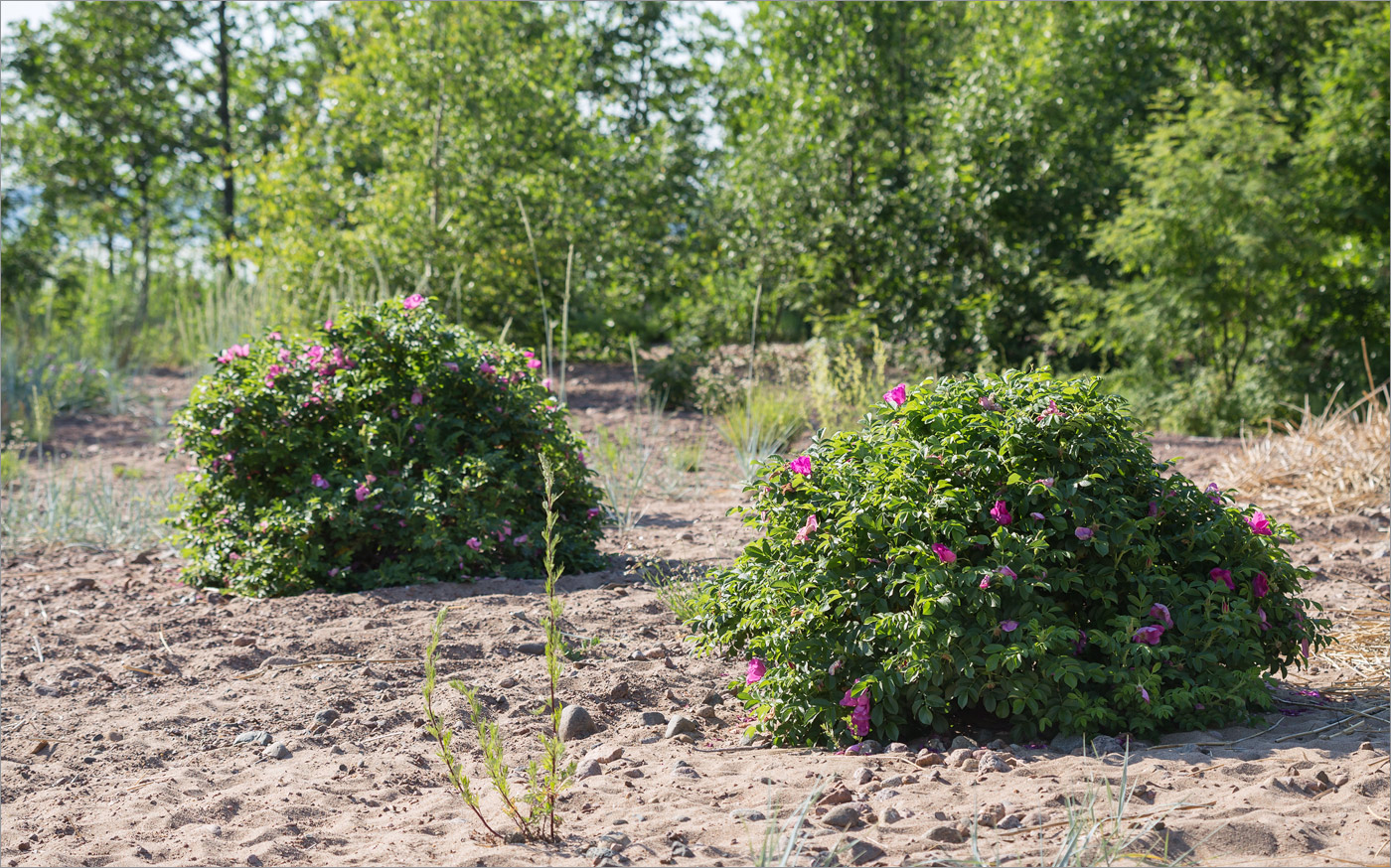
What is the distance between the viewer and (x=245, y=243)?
10305 millimetres

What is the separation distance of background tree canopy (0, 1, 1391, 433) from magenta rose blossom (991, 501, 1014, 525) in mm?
6553

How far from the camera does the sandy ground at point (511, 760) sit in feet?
6.38

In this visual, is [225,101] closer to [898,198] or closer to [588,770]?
[898,198]

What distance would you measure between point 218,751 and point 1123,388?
9.06 m

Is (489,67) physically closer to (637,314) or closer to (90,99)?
(637,314)

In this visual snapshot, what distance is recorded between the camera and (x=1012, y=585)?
93.8 inches

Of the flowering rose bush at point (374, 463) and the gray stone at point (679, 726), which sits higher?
the flowering rose bush at point (374, 463)

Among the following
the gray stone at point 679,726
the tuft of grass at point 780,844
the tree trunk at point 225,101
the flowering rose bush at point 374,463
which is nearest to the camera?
the tuft of grass at point 780,844

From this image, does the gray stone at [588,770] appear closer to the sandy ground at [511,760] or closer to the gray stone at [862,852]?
the sandy ground at [511,760]

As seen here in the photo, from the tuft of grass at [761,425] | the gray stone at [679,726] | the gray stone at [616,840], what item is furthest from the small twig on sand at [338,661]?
the tuft of grass at [761,425]

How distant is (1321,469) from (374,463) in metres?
4.80

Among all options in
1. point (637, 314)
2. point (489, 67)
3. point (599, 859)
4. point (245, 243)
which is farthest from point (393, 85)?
point (599, 859)

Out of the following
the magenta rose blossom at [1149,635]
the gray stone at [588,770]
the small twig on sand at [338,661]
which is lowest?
the gray stone at [588,770]

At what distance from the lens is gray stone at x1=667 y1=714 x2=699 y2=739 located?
2.64 m
